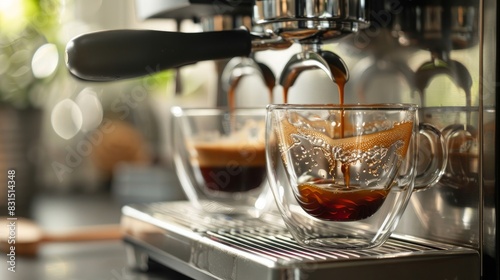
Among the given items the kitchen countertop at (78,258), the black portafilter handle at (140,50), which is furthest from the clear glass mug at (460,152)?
the kitchen countertop at (78,258)

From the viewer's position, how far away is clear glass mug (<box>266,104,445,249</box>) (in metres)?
0.52

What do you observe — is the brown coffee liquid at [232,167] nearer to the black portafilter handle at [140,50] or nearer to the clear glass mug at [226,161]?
the clear glass mug at [226,161]

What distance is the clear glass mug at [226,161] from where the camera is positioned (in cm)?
77

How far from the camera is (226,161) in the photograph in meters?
0.77

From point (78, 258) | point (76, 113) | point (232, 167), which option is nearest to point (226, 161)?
point (232, 167)

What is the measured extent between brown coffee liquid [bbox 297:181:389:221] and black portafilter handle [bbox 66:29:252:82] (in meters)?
0.12

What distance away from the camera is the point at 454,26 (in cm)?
56

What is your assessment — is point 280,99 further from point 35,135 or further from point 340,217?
point 35,135

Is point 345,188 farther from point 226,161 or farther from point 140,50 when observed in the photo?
point 226,161

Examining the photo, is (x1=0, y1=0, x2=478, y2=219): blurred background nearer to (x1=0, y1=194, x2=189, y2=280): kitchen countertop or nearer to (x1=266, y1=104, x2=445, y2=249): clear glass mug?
(x1=0, y1=194, x2=189, y2=280): kitchen countertop

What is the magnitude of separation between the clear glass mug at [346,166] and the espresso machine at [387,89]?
0.06 ft

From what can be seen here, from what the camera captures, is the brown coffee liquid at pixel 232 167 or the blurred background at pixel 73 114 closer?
the brown coffee liquid at pixel 232 167

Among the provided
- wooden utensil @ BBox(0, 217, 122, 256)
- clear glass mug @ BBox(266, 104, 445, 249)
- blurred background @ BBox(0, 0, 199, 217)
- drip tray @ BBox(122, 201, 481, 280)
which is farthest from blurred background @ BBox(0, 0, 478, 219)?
clear glass mug @ BBox(266, 104, 445, 249)

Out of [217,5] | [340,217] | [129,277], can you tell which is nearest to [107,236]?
[129,277]
